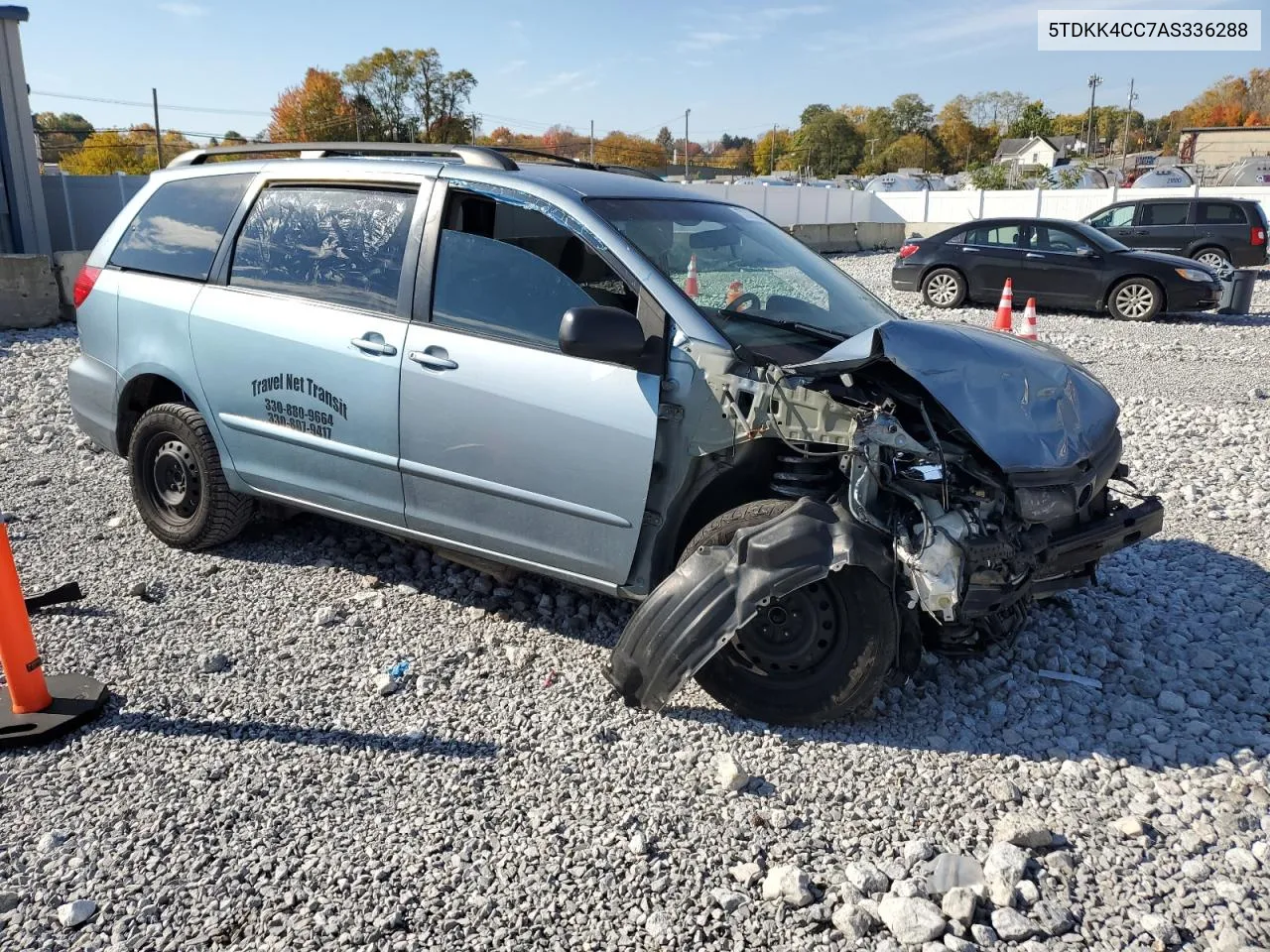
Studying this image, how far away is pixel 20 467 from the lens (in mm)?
6566

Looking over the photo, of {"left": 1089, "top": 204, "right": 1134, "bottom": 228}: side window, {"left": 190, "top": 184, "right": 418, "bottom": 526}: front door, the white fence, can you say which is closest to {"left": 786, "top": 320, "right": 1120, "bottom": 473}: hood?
{"left": 190, "top": 184, "right": 418, "bottom": 526}: front door

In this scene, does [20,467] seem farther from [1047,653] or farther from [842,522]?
[1047,653]

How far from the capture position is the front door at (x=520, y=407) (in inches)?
140

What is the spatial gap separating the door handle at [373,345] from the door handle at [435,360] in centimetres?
13

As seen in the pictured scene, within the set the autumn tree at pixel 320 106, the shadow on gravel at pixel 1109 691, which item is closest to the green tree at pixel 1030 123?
the autumn tree at pixel 320 106

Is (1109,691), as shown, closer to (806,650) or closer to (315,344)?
(806,650)

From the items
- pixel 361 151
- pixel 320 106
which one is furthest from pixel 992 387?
pixel 320 106

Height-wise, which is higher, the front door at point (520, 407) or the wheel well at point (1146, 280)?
the front door at point (520, 407)

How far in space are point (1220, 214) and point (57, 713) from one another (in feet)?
67.3

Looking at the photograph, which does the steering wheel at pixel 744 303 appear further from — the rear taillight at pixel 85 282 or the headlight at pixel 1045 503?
the rear taillight at pixel 85 282

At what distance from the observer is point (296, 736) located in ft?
11.2

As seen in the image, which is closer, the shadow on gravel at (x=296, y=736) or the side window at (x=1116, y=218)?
the shadow on gravel at (x=296, y=736)

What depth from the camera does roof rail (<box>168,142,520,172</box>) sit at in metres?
4.17

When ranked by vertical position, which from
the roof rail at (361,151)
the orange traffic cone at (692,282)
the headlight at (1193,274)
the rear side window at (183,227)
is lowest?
the headlight at (1193,274)
